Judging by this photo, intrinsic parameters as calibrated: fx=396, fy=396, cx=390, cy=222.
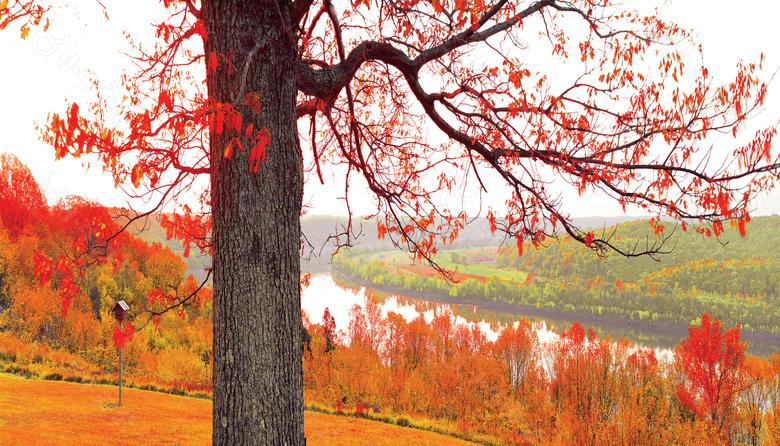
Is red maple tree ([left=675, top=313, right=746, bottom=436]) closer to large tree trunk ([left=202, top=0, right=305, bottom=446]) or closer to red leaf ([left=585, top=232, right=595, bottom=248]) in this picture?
red leaf ([left=585, top=232, right=595, bottom=248])

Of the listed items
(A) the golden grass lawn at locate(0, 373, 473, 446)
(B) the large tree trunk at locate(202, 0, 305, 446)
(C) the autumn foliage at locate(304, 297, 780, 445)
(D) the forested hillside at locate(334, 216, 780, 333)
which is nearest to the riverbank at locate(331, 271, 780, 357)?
(D) the forested hillside at locate(334, 216, 780, 333)

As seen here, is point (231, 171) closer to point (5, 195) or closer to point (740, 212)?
point (740, 212)

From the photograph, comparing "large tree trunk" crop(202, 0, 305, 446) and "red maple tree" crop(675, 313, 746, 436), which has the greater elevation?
"large tree trunk" crop(202, 0, 305, 446)

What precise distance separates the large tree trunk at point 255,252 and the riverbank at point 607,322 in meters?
57.8

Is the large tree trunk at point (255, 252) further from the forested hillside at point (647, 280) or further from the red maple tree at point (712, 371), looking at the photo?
the forested hillside at point (647, 280)

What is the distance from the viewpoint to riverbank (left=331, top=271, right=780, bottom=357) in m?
49.0

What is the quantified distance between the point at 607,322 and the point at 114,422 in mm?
61883

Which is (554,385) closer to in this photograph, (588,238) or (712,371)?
(712,371)

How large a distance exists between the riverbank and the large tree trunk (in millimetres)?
57846

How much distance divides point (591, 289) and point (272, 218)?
208 ft

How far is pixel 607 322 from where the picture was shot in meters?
57.5

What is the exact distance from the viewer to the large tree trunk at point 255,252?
7.58ft

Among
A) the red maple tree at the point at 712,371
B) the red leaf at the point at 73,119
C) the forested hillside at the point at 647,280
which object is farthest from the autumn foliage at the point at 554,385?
the red leaf at the point at 73,119

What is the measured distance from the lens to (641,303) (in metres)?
55.5
